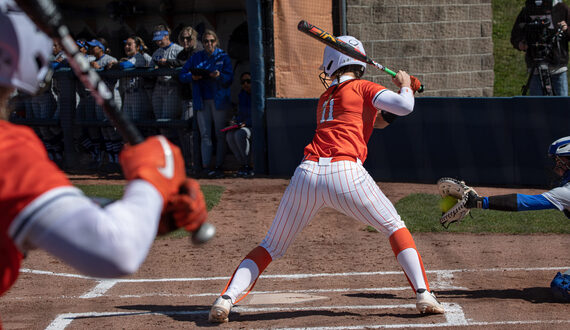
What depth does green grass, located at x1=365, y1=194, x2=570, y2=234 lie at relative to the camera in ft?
26.8

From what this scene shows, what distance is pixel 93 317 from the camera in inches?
204

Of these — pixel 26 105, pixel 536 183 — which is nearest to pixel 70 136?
pixel 26 105

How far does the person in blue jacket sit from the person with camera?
4562 millimetres

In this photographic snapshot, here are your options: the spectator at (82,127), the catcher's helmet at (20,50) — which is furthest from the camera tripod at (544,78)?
the catcher's helmet at (20,50)

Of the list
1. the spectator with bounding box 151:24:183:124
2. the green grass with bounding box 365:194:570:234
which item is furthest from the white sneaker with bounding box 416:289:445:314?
the spectator with bounding box 151:24:183:124

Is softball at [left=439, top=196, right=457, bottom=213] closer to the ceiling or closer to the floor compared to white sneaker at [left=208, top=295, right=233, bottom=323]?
closer to the ceiling

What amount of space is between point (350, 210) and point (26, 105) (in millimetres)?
10073

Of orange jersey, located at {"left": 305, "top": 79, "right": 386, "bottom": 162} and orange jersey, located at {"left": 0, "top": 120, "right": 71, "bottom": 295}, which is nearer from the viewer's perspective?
orange jersey, located at {"left": 0, "top": 120, "right": 71, "bottom": 295}

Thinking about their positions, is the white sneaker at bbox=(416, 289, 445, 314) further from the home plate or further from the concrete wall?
the concrete wall

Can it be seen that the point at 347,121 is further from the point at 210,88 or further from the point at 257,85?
the point at 257,85

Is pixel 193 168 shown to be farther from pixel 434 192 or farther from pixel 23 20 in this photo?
pixel 23 20

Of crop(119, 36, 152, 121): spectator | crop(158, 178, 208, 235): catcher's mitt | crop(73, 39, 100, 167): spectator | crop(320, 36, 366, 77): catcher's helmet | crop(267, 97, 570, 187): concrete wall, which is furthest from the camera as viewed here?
crop(73, 39, 100, 167): spectator

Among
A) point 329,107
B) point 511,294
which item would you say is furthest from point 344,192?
point 511,294

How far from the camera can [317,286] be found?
5.99 meters
